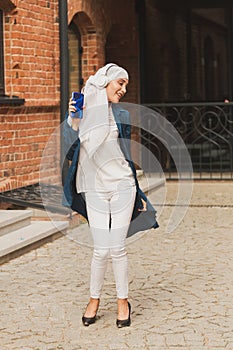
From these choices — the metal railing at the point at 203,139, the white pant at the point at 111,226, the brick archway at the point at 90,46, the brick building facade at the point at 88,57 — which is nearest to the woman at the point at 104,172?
the white pant at the point at 111,226

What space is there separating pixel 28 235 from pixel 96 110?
121 inches

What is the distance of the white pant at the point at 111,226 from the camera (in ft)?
17.9

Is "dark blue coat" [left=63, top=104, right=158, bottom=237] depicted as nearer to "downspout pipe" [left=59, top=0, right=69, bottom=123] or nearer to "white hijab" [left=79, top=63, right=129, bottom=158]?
"white hijab" [left=79, top=63, right=129, bottom=158]

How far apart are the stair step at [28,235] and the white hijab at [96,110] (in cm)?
240

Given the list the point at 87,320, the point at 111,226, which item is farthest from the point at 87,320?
the point at 111,226

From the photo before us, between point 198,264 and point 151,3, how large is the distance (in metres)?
8.63

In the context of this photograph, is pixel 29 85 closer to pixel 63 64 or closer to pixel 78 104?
pixel 63 64

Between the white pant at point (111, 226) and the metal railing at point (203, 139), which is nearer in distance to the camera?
the white pant at point (111, 226)

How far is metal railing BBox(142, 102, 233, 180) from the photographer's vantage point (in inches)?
575

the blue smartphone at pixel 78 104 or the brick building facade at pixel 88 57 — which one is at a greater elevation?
the brick building facade at pixel 88 57

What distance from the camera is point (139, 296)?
632 centimetres

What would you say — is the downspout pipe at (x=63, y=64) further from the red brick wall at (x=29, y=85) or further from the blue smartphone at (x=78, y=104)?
the blue smartphone at (x=78, y=104)

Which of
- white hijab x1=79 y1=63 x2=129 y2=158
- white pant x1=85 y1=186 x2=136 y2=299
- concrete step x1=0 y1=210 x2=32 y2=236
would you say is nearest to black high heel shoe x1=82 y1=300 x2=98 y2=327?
white pant x1=85 y1=186 x2=136 y2=299

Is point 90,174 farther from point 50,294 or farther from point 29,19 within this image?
point 29,19
